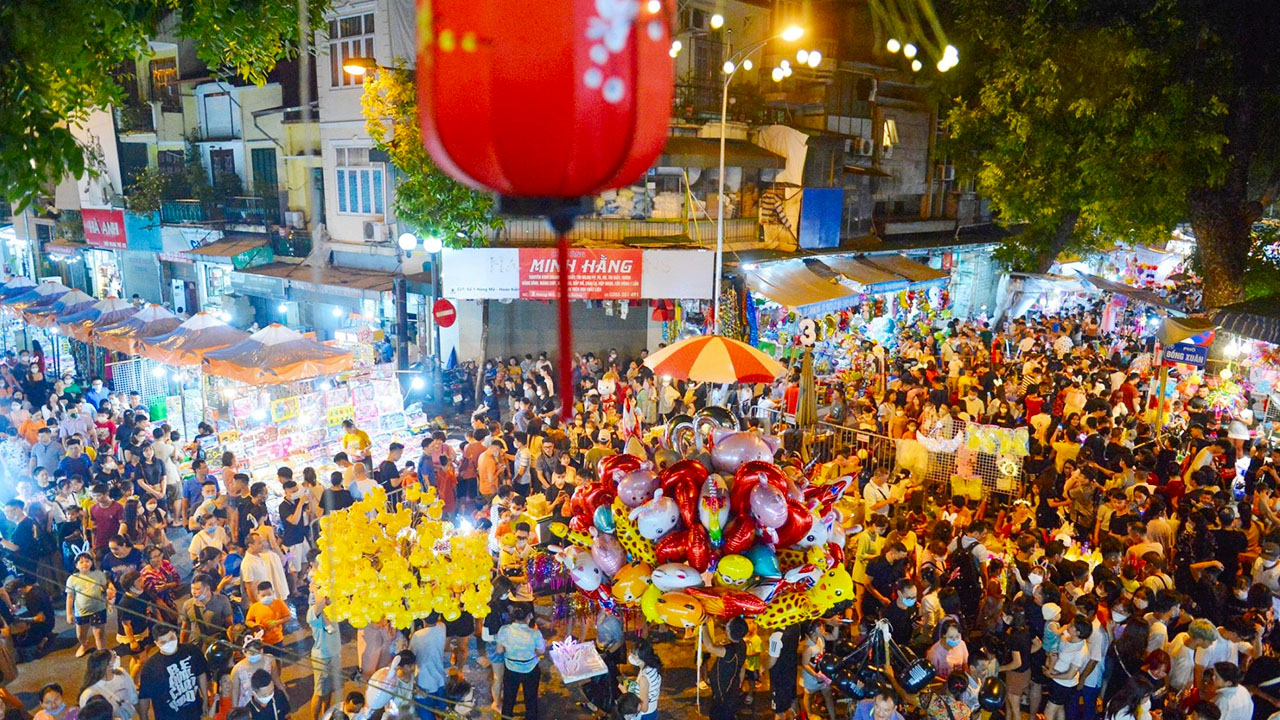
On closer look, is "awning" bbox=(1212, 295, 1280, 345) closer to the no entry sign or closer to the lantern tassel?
the no entry sign

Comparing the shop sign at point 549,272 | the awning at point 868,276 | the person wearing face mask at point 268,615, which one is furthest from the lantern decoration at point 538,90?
the awning at point 868,276

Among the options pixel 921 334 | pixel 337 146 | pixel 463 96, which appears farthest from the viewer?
pixel 921 334

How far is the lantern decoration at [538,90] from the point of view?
7.25 ft

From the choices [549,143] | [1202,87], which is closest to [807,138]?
[1202,87]

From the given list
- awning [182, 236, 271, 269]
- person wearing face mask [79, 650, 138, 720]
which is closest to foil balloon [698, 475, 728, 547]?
person wearing face mask [79, 650, 138, 720]

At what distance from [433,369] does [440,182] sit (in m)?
4.39

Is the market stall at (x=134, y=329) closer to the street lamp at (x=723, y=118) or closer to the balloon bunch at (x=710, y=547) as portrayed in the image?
the street lamp at (x=723, y=118)

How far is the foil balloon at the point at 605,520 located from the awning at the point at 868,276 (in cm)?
1410

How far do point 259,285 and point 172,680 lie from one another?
17.0 meters

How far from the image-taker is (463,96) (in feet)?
7.34

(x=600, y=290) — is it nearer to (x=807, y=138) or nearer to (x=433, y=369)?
(x=433, y=369)

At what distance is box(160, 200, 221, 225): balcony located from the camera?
78.3 ft

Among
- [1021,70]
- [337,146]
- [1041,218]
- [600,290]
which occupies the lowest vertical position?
[600,290]

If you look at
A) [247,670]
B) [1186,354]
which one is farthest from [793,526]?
[1186,354]
